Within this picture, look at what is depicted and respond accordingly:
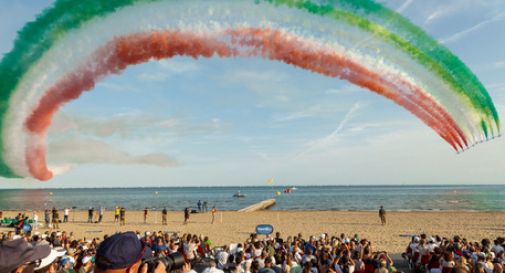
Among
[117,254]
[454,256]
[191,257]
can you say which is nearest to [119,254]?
[117,254]

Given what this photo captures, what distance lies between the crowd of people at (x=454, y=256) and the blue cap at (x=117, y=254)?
7.83 metres

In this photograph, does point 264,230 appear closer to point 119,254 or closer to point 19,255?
point 19,255

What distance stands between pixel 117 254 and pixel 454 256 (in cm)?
1119

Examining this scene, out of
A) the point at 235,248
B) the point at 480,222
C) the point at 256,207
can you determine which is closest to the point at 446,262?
the point at 235,248

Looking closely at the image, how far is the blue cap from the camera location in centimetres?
236

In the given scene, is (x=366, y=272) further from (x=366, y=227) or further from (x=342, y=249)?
(x=366, y=227)

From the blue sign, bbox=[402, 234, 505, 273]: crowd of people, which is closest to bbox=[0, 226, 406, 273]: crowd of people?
bbox=[402, 234, 505, 273]: crowd of people

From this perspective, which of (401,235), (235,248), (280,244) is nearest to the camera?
(235,248)

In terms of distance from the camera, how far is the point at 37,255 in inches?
109

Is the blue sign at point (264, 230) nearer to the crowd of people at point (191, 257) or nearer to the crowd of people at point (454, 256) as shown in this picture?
the crowd of people at point (191, 257)

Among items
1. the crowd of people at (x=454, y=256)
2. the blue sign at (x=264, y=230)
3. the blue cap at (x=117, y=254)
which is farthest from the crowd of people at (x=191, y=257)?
the blue sign at (x=264, y=230)

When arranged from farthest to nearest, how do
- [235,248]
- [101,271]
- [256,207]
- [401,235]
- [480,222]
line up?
[256,207] → [480,222] → [401,235] → [235,248] → [101,271]

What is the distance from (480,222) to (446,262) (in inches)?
1018

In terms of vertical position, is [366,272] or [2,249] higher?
[2,249]
